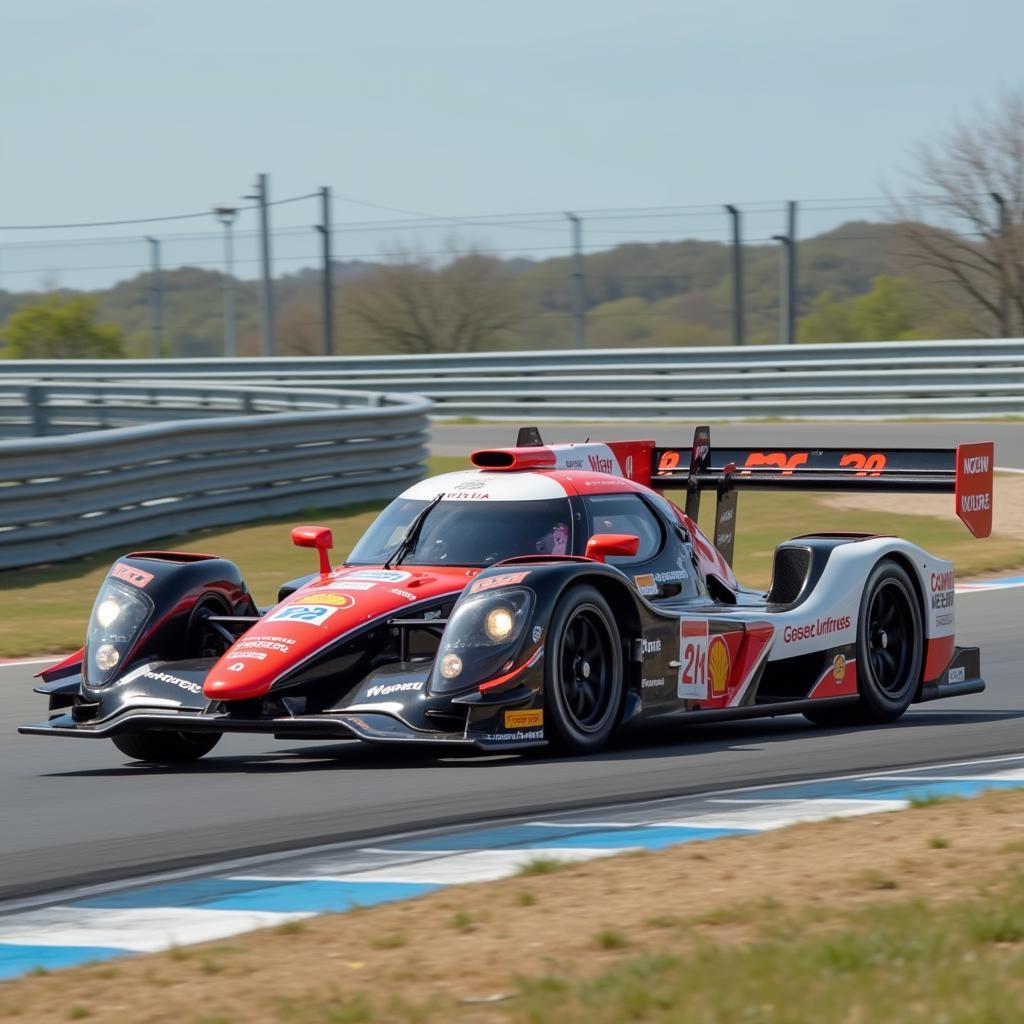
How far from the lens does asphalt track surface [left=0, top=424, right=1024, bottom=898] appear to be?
662 centimetres

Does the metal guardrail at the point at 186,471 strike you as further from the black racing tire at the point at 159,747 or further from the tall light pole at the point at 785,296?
the tall light pole at the point at 785,296

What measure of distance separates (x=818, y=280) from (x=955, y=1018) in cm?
3501

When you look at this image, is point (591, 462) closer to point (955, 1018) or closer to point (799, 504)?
point (955, 1018)

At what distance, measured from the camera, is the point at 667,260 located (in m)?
33.6

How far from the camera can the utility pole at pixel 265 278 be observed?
119ft

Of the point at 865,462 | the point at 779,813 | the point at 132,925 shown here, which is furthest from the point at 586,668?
the point at 132,925

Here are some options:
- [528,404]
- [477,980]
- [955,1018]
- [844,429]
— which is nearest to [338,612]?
[477,980]

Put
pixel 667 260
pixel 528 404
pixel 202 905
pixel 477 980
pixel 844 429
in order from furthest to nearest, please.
Answer: pixel 667 260
pixel 528 404
pixel 844 429
pixel 202 905
pixel 477 980

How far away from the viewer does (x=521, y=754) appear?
842 centimetres

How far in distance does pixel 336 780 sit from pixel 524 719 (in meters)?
0.80

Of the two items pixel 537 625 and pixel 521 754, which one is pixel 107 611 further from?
pixel 537 625

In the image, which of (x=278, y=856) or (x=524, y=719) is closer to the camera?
(x=278, y=856)

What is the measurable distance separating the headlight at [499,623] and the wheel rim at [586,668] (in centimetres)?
30

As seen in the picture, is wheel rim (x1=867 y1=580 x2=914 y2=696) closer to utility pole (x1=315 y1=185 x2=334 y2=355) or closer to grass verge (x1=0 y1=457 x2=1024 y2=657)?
grass verge (x1=0 y1=457 x2=1024 y2=657)
